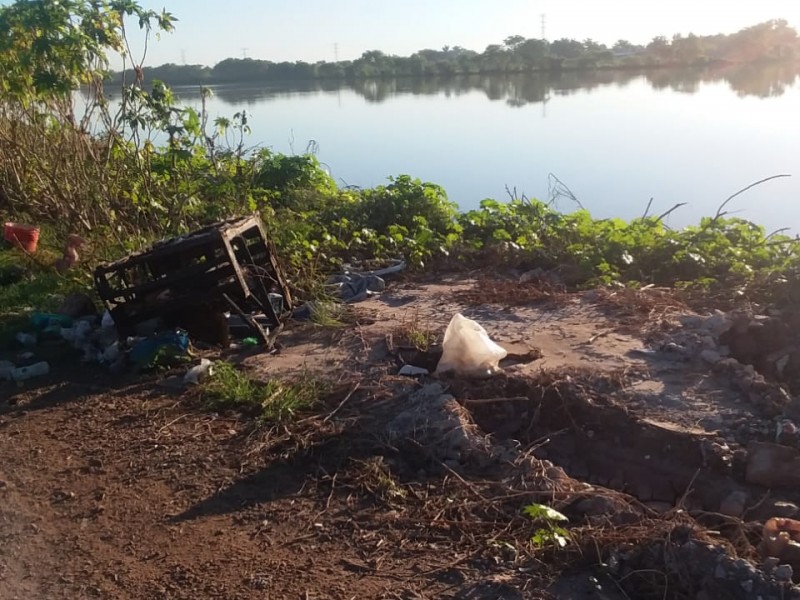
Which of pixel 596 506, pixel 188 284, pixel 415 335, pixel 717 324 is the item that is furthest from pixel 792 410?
pixel 188 284

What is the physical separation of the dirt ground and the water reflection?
12459 mm

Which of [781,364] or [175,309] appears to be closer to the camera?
[781,364]

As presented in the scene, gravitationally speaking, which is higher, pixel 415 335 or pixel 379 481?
pixel 415 335

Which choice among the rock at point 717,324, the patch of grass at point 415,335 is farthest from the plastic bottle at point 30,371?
the rock at point 717,324

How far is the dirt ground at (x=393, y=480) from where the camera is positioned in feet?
9.82

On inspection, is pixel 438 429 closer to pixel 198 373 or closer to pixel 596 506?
pixel 596 506

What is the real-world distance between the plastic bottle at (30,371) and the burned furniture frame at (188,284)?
1.73 ft

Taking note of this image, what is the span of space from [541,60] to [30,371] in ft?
74.6

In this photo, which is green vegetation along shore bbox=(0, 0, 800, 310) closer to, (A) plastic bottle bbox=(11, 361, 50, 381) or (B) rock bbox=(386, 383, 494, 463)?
(A) plastic bottle bbox=(11, 361, 50, 381)

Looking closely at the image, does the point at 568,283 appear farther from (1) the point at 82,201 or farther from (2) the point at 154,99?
(1) the point at 82,201

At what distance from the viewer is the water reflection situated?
61.3 ft

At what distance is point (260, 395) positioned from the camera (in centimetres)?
449

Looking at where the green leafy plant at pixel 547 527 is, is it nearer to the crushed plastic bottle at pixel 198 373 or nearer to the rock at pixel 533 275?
the crushed plastic bottle at pixel 198 373

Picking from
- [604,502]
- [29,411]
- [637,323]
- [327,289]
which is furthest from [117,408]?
[637,323]
